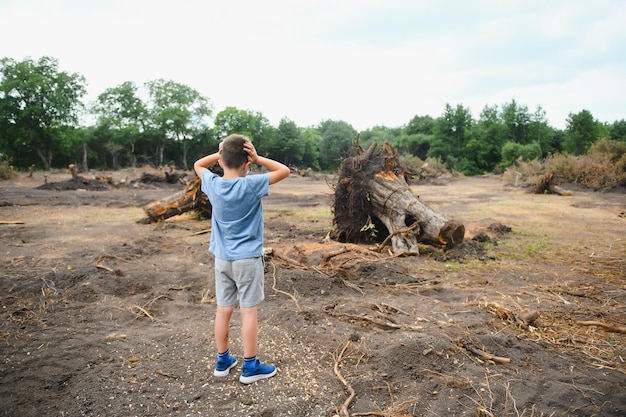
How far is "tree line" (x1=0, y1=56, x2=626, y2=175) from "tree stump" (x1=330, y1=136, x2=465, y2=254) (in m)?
30.9

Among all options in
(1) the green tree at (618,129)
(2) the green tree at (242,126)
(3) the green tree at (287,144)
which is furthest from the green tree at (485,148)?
(2) the green tree at (242,126)

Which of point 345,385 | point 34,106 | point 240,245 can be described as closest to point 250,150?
point 240,245

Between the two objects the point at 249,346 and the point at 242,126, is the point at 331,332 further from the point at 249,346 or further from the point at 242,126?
the point at 242,126

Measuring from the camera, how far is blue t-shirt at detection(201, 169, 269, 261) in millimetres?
2635

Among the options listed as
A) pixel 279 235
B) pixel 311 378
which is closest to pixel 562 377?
pixel 311 378

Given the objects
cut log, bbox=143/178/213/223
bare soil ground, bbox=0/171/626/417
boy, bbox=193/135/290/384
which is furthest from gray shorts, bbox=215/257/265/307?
cut log, bbox=143/178/213/223

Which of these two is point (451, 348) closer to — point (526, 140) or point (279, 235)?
A: point (279, 235)

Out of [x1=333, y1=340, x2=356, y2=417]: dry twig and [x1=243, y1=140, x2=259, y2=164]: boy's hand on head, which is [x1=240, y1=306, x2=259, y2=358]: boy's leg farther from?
[x1=243, y1=140, x2=259, y2=164]: boy's hand on head

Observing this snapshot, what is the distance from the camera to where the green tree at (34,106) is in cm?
3169

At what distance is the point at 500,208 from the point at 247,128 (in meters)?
41.5

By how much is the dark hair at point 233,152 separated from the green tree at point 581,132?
51772 mm

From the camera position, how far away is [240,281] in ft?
8.64

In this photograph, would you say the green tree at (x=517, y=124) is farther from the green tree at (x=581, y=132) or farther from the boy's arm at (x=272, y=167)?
the boy's arm at (x=272, y=167)

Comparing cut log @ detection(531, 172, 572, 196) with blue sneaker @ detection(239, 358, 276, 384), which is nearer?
blue sneaker @ detection(239, 358, 276, 384)
